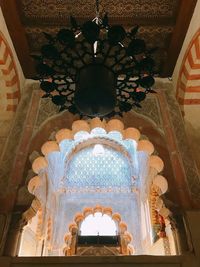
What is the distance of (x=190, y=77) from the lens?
405 cm

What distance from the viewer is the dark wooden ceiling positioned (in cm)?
361

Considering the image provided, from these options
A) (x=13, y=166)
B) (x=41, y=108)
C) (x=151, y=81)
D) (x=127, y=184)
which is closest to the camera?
(x=151, y=81)

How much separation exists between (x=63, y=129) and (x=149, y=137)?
118 cm

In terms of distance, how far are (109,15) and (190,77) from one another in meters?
1.46

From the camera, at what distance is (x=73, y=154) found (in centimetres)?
826

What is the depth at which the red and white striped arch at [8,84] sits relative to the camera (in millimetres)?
3916

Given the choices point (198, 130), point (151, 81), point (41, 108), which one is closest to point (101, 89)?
point (151, 81)

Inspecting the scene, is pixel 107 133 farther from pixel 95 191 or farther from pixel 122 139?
pixel 95 191

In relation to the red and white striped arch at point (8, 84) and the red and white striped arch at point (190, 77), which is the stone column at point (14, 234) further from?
the red and white striped arch at point (190, 77)

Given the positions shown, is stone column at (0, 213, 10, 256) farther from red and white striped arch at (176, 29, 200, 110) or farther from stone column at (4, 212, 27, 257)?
red and white striped arch at (176, 29, 200, 110)

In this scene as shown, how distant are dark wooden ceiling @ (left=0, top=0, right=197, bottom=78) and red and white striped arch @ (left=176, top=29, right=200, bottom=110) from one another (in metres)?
0.23

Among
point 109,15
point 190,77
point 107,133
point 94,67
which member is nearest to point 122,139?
point 107,133

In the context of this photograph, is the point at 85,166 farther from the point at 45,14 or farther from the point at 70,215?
the point at 45,14

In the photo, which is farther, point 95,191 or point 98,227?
point 98,227
